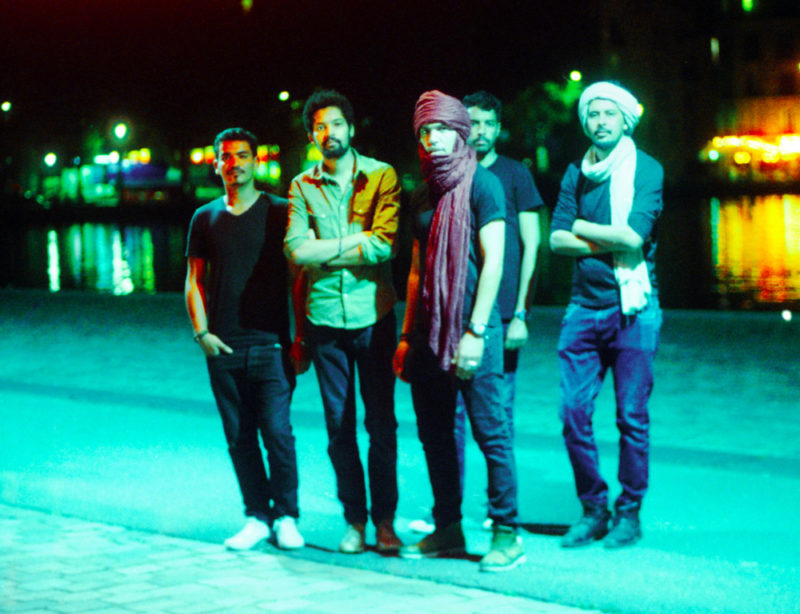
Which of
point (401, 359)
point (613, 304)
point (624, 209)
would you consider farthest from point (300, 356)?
point (624, 209)

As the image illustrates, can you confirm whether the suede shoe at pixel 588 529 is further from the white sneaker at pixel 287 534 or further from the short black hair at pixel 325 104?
the short black hair at pixel 325 104

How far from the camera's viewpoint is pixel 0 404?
931 centimetres

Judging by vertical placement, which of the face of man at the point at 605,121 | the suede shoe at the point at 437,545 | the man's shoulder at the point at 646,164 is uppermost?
the face of man at the point at 605,121

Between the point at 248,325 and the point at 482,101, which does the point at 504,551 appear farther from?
the point at 482,101

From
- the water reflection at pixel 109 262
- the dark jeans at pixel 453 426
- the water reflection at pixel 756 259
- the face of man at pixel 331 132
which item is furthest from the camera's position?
the water reflection at pixel 109 262

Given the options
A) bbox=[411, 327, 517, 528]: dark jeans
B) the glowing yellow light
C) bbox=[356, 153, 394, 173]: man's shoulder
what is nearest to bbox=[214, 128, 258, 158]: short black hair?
bbox=[356, 153, 394, 173]: man's shoulder

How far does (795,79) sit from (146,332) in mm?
95111

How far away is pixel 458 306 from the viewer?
15.9ft

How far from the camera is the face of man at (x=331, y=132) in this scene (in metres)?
5.12

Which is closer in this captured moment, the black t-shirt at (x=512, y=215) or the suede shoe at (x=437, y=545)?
the suede shoe at (x=437, y=545)

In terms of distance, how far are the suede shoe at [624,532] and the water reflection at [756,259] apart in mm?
11774

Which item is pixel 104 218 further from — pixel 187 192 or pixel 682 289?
pixel 682 289

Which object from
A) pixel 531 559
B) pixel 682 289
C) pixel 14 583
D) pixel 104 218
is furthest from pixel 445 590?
pixel 104 218

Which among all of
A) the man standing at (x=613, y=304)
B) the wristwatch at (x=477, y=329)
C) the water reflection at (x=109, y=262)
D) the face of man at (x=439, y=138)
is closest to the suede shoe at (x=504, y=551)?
the man standing at (x=613, y=304)
